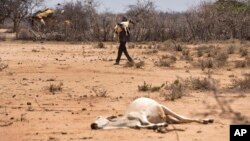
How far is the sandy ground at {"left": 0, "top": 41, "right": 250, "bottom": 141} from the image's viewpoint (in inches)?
320

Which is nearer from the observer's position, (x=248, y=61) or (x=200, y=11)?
(x=248, y=61)

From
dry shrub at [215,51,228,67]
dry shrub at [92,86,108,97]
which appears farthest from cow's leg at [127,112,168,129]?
dry shrub at [215,51,228,67]

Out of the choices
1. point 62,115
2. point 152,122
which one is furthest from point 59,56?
point 152,122

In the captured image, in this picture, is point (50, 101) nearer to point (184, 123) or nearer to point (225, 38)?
point (184, 123)

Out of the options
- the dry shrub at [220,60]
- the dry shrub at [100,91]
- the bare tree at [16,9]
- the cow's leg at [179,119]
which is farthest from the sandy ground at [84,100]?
the bare tree at [16,9]

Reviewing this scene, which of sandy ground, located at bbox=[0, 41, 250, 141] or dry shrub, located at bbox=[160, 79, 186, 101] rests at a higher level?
dry shrub, located at bbox=[160, 79, 186, 101]

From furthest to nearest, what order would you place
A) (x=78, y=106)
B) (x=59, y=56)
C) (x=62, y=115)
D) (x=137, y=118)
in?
1. (x=59, y=56)
2. (x=78, y=106)
3. (x=62, y=115)
4. (x=137, y=118)

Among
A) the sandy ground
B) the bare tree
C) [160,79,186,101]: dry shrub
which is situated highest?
the bare tree

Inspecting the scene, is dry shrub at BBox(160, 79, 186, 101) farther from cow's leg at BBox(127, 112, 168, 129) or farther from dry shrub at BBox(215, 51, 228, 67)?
dry shrub at BBox(215, 51, 228, 67)

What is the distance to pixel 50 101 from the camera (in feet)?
36.8

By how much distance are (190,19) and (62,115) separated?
89.1 feet

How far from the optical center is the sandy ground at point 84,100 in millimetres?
8117

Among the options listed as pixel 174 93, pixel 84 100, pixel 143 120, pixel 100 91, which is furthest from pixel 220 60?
pixel 143 120

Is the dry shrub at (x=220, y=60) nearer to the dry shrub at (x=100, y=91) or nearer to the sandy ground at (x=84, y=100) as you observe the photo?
the sandy ground at (x=84, y=100)
